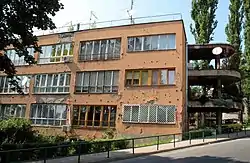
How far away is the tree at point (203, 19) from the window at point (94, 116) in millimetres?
16468

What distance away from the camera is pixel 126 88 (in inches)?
1080

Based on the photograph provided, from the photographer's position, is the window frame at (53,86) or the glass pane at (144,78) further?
the window frame at (53,86)

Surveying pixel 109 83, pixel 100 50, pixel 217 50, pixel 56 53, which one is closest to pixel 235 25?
pixel 217 50

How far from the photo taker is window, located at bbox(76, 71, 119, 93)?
28.2 m

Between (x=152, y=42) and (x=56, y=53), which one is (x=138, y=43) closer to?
(x=152, y=42)

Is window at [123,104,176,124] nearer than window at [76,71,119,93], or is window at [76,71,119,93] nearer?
window at [123,104,176,124]

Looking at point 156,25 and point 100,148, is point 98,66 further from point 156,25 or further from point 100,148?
point 100,148

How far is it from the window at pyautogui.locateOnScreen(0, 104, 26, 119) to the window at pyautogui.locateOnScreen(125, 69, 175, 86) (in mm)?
12547

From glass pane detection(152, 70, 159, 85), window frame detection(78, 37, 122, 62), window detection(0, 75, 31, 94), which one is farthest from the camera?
window detection(0, 75, 31, 94)

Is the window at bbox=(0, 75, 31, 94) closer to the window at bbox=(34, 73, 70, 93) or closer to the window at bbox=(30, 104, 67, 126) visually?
the window at bbox=(34, 73, 70, 93)

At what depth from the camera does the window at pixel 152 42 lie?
2695 cm

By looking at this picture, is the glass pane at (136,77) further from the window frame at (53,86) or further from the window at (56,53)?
the window at (56,53)

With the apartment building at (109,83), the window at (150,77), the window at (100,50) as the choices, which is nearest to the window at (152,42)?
the apartment building at (109,83)

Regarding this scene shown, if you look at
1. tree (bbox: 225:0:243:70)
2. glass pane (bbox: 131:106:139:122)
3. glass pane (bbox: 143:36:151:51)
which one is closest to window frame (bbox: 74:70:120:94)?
glass pane (bbox: 131:106:139:122)
